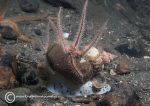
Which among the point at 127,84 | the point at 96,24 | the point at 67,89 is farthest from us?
the point at 96,24

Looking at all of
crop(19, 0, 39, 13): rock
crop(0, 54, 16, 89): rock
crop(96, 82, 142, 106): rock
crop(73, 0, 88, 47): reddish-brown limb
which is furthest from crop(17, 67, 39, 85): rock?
crop(19, 0, 39, 13): rock

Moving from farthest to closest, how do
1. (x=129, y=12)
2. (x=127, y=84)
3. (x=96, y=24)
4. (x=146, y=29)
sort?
(x=129, y=12) < (x=146, y=29) < (x=96, y=24) < (x=127, y=84)

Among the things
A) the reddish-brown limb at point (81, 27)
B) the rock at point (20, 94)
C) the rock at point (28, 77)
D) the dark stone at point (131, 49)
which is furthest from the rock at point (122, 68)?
the rock at point (20, 94)

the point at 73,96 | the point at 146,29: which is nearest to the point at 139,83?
the point at 73,96

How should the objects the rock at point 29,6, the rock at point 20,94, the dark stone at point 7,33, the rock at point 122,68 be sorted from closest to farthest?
the rock at point 20,94, the rock at point 122,68, the dark stone at point 7,33, the rock at point 29,6

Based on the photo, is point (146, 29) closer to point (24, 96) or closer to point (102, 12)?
point (102, 12)

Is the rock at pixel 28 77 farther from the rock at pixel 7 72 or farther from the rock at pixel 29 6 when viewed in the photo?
the rock at pixel 29 6

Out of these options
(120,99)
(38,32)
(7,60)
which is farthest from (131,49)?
(7,60)
